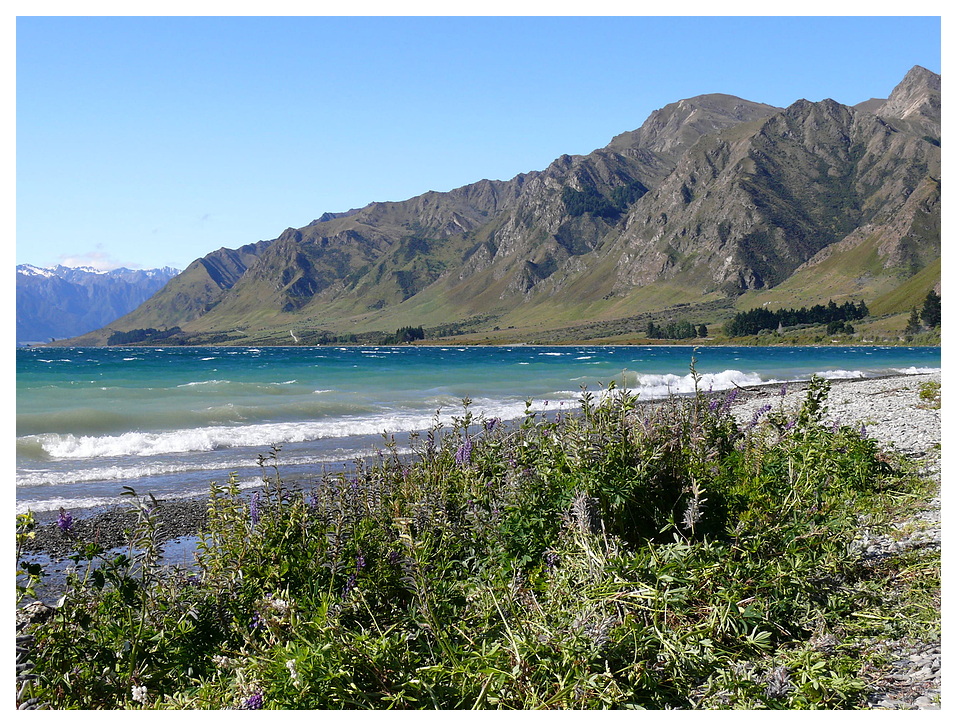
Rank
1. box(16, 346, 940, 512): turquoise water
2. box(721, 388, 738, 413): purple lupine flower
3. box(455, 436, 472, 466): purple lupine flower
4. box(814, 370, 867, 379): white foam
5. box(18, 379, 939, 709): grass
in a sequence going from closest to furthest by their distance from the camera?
box(18, 379, 939, 709): grass, box(455, 436, 472, 466): purple lupine flower, box(721, 388, 738, 413): purple lupine flower, box(16, 346, 940, 512): turquoise water, box(814, 370, 867, 379): white foam

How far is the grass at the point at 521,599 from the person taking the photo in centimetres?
370

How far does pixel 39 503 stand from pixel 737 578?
40.2 feet

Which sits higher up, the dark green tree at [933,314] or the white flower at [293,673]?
the dark green tree at [933,314]

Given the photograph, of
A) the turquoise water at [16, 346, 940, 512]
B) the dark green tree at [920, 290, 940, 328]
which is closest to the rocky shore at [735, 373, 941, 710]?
the turquoise water at [16, 346, 940, 512]

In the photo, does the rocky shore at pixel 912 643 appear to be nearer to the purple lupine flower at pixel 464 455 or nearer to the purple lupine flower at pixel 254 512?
the purple lupine flower at pixel 464 455

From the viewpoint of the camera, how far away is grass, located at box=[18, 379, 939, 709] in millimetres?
3697

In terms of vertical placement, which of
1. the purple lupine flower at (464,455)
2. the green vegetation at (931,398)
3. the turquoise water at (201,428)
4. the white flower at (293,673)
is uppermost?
the purple lupine flower at (464,455)

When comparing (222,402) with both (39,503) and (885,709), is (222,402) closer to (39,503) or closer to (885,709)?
(39,503)

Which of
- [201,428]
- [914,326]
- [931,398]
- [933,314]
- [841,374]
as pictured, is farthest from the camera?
[914,326]

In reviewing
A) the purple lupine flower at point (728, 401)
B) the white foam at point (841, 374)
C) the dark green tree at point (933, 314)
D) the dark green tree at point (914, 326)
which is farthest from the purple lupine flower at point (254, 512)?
the dark green tree at point (914, 326)

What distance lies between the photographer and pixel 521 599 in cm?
445

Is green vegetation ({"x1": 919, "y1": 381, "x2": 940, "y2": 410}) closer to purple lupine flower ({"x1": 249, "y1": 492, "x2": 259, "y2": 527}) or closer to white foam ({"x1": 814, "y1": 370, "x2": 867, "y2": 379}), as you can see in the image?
purple lupine flower ({"x1": 249, "y1": 492, "x2": 259, "y2": 527})

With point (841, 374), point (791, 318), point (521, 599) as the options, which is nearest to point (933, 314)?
point (841, 374)

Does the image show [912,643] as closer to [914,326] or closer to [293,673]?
[293,673]
